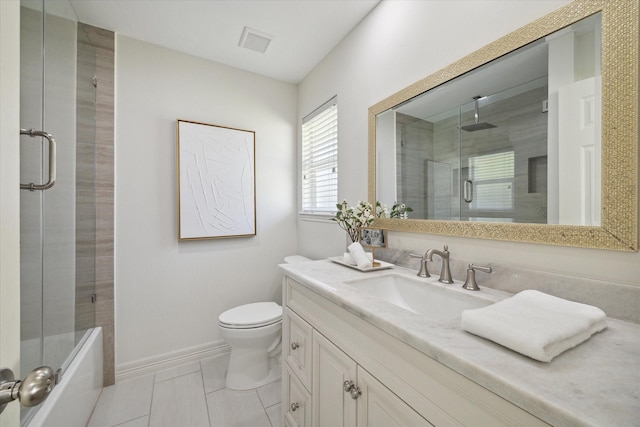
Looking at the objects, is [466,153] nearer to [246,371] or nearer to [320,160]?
[320,160]

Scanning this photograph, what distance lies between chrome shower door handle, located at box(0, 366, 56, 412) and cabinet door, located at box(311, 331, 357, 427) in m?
0.75

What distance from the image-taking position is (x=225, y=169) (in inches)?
87.1

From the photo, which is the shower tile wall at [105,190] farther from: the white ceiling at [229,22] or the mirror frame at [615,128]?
the mirror frame at [615,128]

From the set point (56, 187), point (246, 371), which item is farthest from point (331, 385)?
point (56, 187)

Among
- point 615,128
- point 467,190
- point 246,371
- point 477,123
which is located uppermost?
point 477,123

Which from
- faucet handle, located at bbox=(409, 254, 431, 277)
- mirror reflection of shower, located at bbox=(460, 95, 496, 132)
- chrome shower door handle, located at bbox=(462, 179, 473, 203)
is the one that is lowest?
faucet handle, located at bbox=(409, 254, 431, 277)

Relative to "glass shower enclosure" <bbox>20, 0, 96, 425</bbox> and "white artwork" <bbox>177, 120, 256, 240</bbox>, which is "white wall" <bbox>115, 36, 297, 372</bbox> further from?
"glass shower enclosure" <bbox>20, 0, 96, 425</bbox>

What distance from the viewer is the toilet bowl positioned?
1741 mm

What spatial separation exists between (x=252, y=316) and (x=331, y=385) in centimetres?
102

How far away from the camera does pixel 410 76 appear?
139cm

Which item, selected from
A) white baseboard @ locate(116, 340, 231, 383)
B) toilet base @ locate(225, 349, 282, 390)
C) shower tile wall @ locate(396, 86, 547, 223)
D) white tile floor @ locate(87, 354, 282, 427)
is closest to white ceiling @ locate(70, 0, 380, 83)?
shower tile wall @ locate(396, 86, 547, 223)

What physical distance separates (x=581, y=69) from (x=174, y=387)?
2662 mm

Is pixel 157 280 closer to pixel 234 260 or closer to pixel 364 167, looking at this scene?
pixel 234 260

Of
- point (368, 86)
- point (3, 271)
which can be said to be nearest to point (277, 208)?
point (368, 86)
